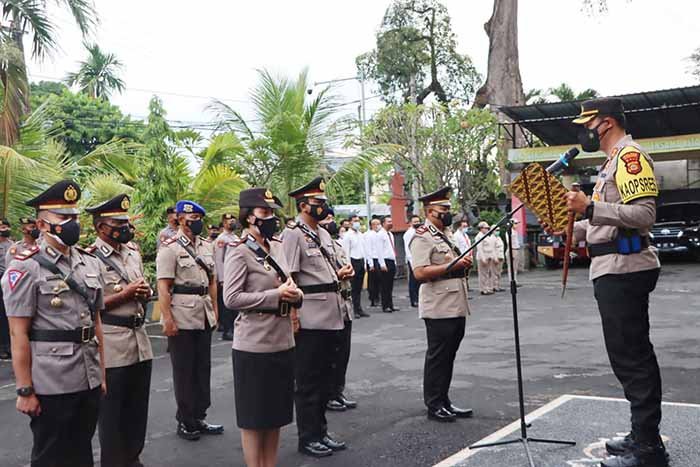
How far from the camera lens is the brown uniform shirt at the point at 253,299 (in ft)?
13.7

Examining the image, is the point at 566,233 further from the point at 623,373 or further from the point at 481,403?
the point at 481,403

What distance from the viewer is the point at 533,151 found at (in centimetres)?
2108

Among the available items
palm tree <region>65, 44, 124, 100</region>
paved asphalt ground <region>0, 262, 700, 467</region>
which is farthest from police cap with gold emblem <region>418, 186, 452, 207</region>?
palm tree <region>65, 44, 124, 100</region>

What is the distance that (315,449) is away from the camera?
5121 millimetres

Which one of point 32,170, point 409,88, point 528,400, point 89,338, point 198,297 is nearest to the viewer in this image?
point 89,338

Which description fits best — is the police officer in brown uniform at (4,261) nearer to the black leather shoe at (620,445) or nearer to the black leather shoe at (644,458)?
the black leather shoe at (620,445)

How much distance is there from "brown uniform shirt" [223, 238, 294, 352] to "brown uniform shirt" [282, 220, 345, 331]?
103 centimetres

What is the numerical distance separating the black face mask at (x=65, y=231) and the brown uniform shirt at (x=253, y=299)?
Result: 0.89 metres

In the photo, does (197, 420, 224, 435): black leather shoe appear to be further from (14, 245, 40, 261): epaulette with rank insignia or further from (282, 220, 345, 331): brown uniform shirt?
(14, 245, 40, 261): epaulette with rank insignia

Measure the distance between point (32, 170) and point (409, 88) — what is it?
2129cm

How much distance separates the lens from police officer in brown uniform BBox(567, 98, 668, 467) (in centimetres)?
409

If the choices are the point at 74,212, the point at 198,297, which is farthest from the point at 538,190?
the point at 198,297

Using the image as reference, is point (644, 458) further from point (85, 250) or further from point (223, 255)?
point (223, 255)

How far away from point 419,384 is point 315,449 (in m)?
2.38
